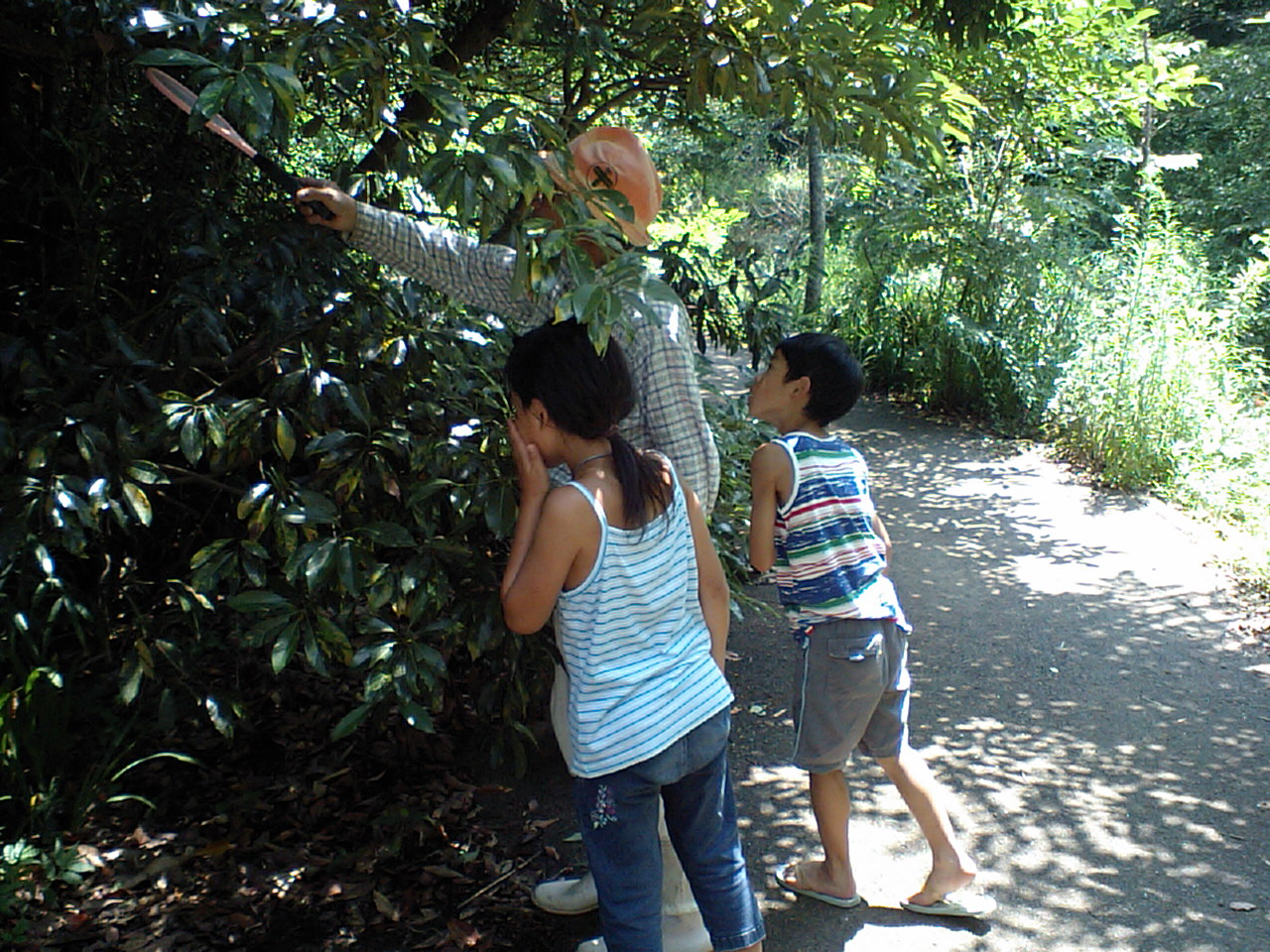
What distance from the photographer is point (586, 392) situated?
217 cm

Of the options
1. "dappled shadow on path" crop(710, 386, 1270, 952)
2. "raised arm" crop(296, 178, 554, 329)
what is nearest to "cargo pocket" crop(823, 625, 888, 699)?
"dappled shadow on path" crop(710, 386, 1270, 952)

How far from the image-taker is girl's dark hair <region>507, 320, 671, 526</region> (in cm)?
217

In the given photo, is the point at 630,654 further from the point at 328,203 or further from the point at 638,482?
the point at 328,203

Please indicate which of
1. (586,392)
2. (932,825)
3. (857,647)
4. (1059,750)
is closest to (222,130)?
(586,392)

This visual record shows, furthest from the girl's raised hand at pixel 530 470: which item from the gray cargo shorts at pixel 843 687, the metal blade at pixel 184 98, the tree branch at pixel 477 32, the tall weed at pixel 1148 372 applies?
the tall weed at pixel 1148 372

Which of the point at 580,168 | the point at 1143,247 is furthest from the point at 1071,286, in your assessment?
the point at 580,168

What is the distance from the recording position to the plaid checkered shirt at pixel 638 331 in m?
2.43

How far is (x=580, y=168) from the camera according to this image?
2.55 m

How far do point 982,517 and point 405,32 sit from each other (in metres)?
5.63

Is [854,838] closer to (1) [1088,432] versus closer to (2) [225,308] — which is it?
(2) [225,308]

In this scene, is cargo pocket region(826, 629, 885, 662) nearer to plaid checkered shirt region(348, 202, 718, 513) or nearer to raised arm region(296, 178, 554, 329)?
plaid checkered shirt region(348, 202, 718, 513)

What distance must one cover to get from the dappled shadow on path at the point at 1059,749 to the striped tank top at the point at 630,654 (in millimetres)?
1037

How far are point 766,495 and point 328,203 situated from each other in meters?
1.26

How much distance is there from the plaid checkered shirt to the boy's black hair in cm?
42
